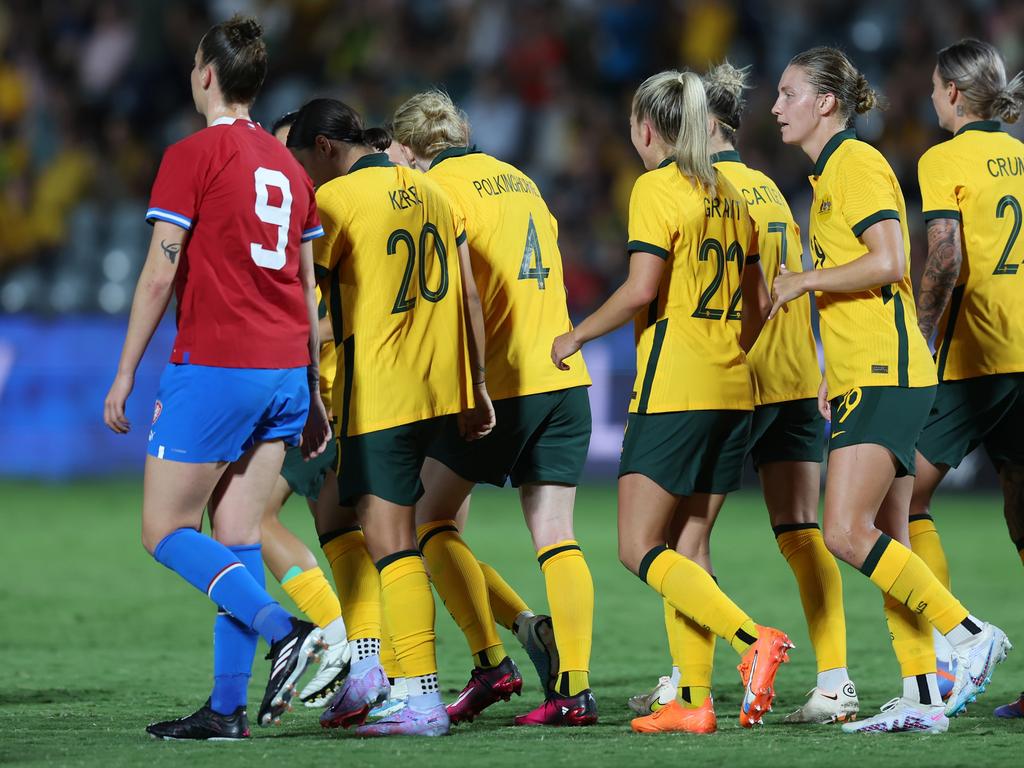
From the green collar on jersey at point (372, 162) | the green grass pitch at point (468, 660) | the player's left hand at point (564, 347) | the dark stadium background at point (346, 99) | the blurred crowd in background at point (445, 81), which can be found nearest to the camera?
the green grass pitch at point (468, 660)

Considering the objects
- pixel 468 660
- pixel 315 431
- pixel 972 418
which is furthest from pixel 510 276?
pixel 468 660

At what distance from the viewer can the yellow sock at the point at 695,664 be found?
538 centimetres

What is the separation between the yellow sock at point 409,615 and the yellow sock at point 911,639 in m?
1.56

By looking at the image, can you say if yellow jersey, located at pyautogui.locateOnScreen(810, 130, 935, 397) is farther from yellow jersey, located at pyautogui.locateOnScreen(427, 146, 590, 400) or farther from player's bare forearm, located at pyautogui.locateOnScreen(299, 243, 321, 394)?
player's bare forearm, located at pyautogui.locateOnScreen(299, 243, 321, 394)

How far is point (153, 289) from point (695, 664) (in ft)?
7.17

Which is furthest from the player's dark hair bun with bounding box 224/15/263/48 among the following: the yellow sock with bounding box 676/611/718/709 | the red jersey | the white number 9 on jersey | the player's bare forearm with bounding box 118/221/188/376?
the yellow sock with bounding box 676/611/718/709

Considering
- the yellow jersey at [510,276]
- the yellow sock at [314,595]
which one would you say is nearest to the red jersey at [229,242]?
the yellow jersey at [510,276]

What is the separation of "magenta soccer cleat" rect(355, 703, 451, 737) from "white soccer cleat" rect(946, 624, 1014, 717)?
5.49 ft

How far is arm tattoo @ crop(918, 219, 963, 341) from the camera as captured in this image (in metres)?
5.66

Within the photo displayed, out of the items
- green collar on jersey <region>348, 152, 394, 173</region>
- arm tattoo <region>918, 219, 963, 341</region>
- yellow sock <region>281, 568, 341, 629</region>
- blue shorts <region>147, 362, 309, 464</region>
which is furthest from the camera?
yellow sock <region>281, 568, 341, 629</region>

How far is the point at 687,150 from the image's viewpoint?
17.6 feet

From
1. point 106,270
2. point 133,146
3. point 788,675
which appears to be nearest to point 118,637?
point 788,675

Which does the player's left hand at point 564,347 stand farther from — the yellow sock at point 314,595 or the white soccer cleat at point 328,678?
the yellow sock at point 314,595

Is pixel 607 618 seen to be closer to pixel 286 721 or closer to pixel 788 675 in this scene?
pixel 788 675
